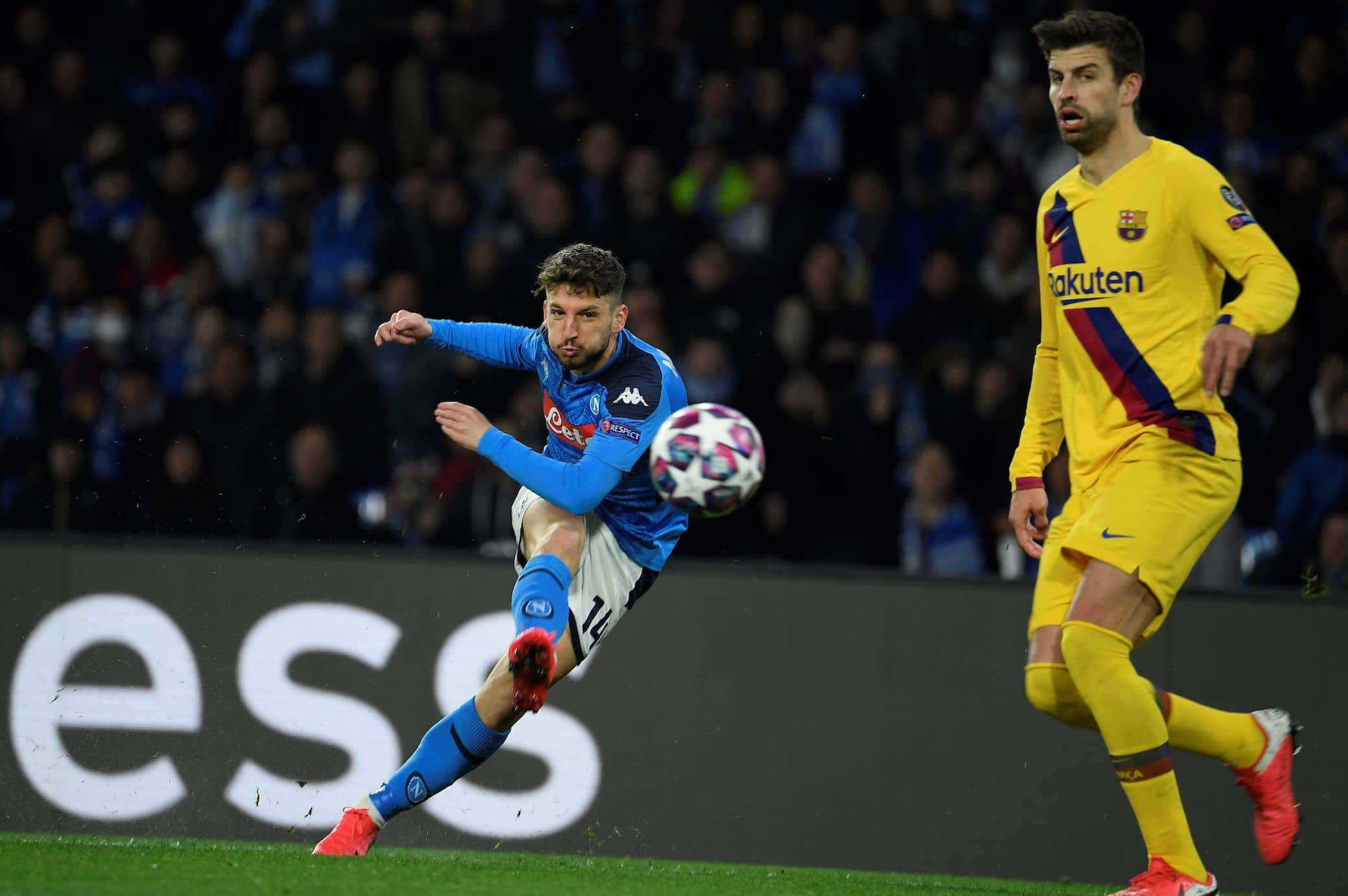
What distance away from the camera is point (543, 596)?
502 centimetres

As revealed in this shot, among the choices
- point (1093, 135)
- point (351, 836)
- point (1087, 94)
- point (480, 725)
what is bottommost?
point (351, 836)

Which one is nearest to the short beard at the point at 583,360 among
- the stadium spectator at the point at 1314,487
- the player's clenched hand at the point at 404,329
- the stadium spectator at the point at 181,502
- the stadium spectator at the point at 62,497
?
the player's clenched hand at the point at 404,329

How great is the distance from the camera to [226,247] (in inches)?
365

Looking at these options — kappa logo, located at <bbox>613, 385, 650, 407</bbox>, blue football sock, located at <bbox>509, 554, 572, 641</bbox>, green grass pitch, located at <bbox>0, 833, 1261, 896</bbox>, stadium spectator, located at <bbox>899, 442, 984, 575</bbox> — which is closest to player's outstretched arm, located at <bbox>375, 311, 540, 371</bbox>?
kappa logo, located at <bbox>613, 385, 650, 407</bbox>

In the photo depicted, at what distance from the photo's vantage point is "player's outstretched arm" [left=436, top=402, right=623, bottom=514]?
4.87 meters

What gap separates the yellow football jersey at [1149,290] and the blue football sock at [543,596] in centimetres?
160

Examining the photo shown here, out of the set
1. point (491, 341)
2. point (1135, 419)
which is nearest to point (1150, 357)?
point (1135, 419)

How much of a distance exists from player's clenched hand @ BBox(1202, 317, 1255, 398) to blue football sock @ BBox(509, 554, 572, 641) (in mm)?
2021

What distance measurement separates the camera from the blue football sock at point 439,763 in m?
5.22

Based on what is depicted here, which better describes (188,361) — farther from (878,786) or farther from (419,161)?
(878,786)

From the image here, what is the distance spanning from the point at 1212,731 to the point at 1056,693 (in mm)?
508

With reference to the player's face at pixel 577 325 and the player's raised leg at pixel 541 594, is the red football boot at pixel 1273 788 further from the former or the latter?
the player's face at pixel 577 325

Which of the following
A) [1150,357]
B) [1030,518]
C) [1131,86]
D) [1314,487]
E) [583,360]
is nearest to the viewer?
[1150,357]

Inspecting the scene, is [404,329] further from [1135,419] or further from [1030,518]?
[1135,419]
